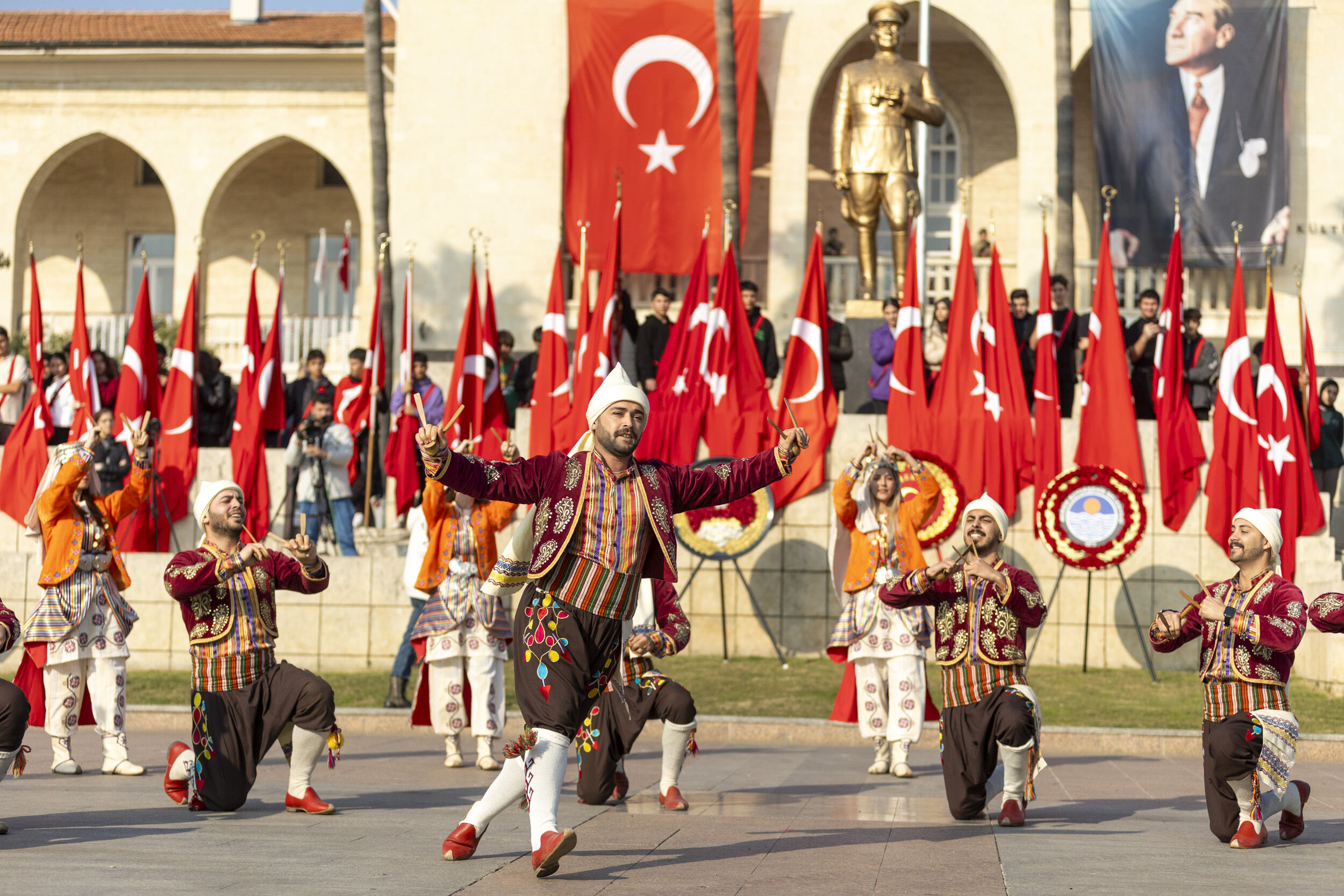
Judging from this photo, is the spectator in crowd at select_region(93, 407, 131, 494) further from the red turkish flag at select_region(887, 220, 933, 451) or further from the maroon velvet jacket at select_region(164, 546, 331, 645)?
the maroon velvet jacket at select_region(164, 546, 331, 645)

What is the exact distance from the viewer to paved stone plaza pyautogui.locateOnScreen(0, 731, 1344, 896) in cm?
594

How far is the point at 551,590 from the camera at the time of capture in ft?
21.7

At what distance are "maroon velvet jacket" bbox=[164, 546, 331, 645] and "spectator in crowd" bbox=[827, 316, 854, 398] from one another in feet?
29.5

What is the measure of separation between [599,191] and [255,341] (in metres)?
6.65

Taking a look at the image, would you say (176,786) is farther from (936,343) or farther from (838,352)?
(936,343)

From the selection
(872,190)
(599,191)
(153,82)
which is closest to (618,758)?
(872,190)

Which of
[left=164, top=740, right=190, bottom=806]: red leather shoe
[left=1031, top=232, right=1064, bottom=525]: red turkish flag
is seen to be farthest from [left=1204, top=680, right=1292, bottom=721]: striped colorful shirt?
[left=1031, top=232, right=1064, bottom=525]: red turkish flag

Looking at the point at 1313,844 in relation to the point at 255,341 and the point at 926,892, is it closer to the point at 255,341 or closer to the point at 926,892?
the point at 926,892

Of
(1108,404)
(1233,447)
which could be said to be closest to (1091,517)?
(1108,404)

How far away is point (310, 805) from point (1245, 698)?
4355 mm

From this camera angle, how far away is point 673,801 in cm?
816

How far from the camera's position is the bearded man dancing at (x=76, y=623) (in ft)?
31.6

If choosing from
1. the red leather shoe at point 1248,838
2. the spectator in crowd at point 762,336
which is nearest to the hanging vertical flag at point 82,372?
the spectator in crowd at point 762,336

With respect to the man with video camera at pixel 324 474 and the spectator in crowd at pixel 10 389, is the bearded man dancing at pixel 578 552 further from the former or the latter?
the spectator in crowd at pixel 10 389
